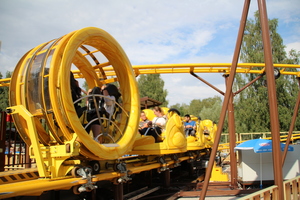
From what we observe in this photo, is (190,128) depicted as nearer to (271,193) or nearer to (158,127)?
(158,127)

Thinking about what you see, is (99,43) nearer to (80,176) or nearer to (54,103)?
(54,103)

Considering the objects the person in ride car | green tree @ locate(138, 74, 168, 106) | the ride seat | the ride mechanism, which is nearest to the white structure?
the ride seat

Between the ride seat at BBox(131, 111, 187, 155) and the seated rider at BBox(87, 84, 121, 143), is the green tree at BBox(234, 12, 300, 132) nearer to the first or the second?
the ride seat at BBox(131, 111, 187, 155)

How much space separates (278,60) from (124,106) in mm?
26345

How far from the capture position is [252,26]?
2942 cm

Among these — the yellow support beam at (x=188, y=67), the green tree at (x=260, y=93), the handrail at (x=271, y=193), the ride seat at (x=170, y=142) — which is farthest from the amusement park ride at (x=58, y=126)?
the green tree at (x=260, y=93)

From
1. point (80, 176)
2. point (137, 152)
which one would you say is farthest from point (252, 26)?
point (80, 176)

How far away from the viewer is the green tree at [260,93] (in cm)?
2750

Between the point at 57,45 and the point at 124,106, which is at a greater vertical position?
the point at 57,45

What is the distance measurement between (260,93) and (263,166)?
20.5 metres

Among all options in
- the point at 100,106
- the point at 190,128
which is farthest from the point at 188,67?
the point at 100,106

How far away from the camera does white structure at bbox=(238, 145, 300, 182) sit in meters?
8.67

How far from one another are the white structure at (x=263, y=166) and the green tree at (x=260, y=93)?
64.4ft

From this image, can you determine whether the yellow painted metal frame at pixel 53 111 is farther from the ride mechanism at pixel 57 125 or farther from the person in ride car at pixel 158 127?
the person in ride car at pixel 158 127
